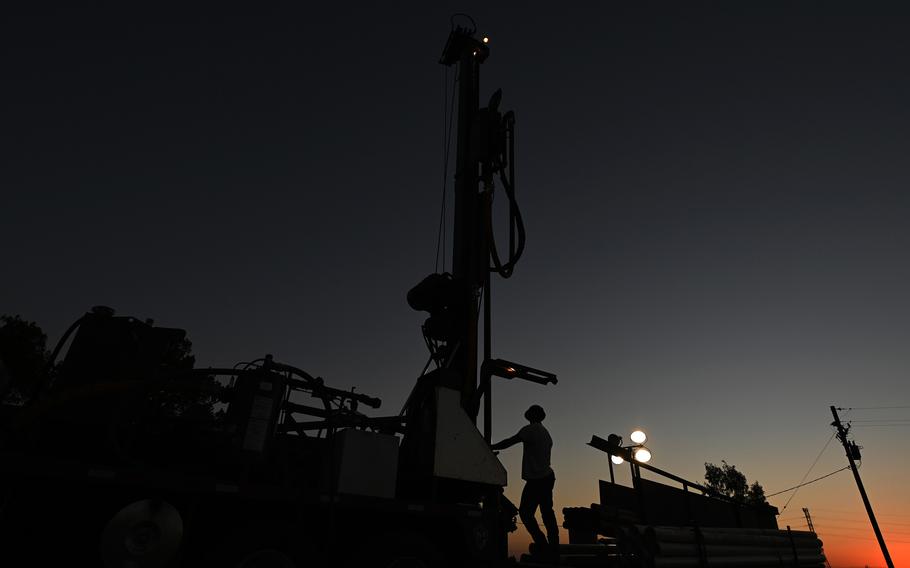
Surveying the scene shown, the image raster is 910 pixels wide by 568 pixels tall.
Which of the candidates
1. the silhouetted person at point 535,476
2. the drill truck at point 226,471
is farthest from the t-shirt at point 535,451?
the drill truck at point 226,471

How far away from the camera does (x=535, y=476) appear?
7820mm

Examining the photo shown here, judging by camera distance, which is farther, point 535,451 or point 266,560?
point 535,451

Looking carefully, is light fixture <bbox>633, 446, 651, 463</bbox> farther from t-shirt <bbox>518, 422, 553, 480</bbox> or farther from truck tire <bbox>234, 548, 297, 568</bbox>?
truck tire <bbox>234, 548, 297, 568</bbox>

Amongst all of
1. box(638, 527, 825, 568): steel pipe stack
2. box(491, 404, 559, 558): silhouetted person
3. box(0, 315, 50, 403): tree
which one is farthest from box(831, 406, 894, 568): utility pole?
box(0, 315, 50, 403): tree

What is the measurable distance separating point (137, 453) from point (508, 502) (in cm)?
456

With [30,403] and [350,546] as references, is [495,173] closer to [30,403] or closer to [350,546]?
[350,546]

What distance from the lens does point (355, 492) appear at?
562 centimetres

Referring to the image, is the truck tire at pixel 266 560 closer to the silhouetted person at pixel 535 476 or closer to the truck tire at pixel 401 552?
the truck tire at pixel 401 552

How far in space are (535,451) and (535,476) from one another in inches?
14.0

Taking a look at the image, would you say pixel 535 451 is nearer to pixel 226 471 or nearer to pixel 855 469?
pixel 226 471

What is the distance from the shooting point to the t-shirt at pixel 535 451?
7.85m

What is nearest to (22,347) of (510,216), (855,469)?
(510,216)

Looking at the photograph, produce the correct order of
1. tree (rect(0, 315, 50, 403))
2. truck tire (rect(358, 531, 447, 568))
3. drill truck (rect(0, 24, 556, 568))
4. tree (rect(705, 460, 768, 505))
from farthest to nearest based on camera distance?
1. tree (rect(705, 460, 768, 505))
2. tree (rect(0, 315, 50, 403))
3. truck tire (rect(358, 531, 447, 568))
4. drill truck (rect(0, 24, 556, 568))

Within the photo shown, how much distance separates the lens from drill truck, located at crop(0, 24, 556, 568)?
4.45m
